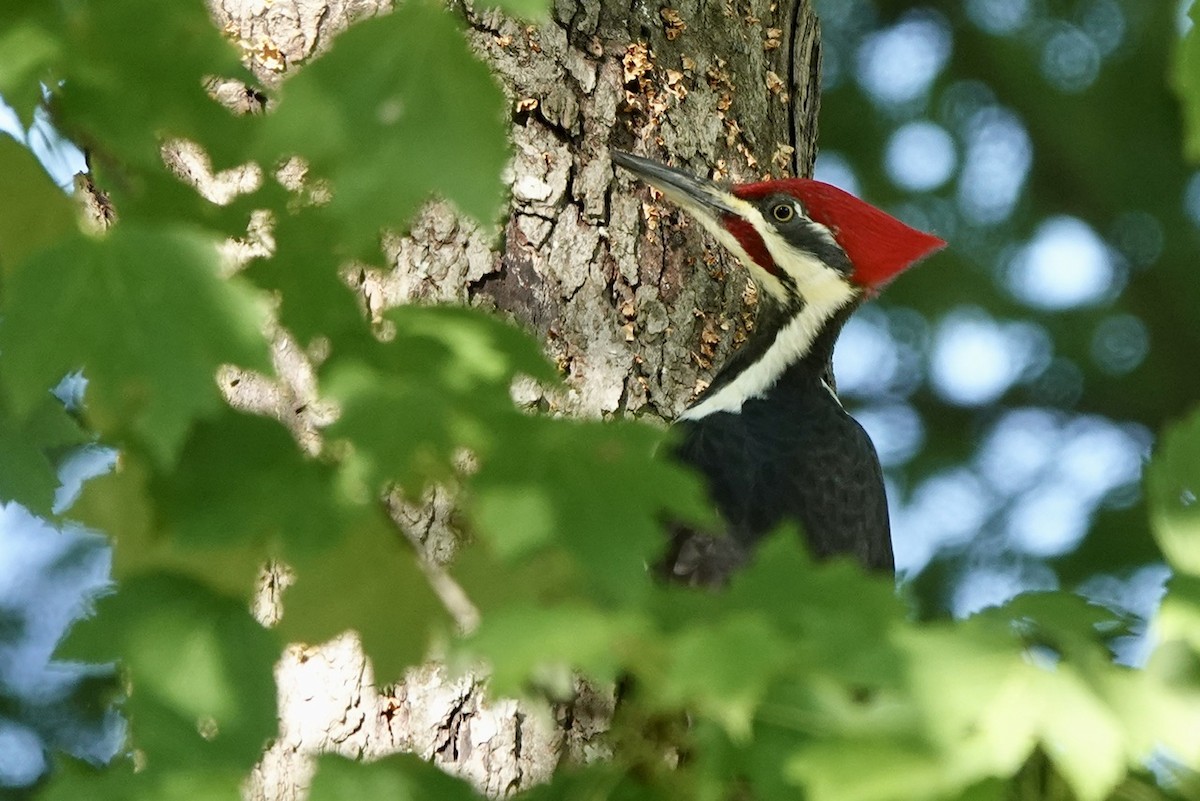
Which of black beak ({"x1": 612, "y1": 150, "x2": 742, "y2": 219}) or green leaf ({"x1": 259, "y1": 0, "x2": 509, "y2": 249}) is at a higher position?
green leaf ({"x1": 259, "y1": 0, "x2": 509, "y2": 249})

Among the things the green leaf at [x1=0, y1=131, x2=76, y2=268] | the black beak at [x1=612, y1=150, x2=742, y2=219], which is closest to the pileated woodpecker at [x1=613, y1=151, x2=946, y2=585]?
the black beak at [x1=612, y1=150, x2=742, y2=219]

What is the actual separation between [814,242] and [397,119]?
211cm

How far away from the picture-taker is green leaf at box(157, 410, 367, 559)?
139cm

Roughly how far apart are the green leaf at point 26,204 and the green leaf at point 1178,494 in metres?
1.11

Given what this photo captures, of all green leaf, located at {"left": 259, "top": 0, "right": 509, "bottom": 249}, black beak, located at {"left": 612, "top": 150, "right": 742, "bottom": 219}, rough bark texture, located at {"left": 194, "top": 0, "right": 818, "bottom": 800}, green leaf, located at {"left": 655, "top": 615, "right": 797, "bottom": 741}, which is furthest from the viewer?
black beak, located at {"left": 612, "top": 150, "right": 742, "bottom": 219}

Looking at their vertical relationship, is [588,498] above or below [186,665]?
above

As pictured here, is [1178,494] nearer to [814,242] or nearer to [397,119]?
[397,119]

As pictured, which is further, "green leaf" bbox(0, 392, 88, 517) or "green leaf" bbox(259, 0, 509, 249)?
"green leaf" bbox(0, 392, 88, 517)

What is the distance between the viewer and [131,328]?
4.14ft

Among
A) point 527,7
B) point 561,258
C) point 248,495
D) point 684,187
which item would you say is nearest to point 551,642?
point 248,495

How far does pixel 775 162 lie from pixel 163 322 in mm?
2085

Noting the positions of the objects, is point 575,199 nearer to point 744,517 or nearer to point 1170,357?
point 744,517

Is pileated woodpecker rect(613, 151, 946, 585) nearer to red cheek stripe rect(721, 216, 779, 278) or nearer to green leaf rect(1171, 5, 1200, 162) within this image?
red cheek stripe rect(721, 216, 779, 278)

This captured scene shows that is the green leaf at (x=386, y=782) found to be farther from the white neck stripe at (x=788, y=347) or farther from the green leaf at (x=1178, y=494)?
the white neck stripe at (x=788, y=347)
